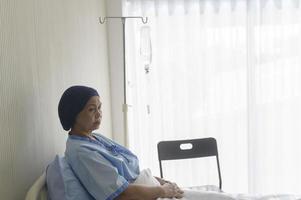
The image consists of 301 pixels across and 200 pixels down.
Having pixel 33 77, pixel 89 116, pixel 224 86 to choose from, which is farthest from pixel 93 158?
pixel 224 86

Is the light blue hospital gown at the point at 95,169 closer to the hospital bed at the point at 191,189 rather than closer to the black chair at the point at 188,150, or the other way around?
the hospital bed at the point at 191,189

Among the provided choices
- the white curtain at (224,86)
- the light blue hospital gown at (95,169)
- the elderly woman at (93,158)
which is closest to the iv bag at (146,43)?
the white curtain at (224,86)

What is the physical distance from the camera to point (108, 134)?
8.80ft

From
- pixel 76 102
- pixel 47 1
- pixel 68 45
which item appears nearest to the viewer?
pixel 76 102

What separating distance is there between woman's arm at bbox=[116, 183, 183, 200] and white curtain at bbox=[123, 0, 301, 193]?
1.09 meters

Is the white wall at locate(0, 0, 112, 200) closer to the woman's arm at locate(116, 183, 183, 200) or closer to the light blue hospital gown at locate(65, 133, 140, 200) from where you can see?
the light blue hospital gown at locate(65, 133, 140, 200)

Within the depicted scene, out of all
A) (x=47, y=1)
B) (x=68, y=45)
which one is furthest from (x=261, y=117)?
(x=47, y=1)

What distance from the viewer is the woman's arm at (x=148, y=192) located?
57.4 inches

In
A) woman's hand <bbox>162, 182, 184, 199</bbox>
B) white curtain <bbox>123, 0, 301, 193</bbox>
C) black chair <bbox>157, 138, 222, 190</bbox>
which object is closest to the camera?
woman's hand <bbox>162, 182, 184, 199</bbox>

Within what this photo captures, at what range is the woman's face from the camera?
150 centimetres

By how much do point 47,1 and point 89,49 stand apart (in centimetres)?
67

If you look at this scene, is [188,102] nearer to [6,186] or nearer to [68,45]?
[68,45]

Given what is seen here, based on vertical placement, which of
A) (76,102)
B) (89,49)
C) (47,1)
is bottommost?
(76,102)

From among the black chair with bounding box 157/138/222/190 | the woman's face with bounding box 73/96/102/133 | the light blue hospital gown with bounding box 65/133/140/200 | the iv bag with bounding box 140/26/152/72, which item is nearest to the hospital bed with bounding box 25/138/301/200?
the black chair with bounding box 157/138/222/190
